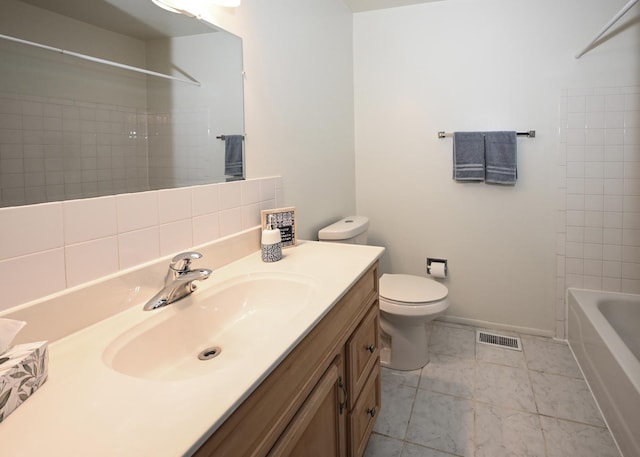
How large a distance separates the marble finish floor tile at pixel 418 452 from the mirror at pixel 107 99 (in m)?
1.38

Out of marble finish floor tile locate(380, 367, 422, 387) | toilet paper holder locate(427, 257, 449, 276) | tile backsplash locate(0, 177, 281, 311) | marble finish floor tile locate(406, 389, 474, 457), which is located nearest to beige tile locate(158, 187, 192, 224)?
tile backsplash locate(0, 177, 281, 311)

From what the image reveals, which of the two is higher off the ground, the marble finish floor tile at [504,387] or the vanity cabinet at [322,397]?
the vanity cabinet at [322,397]

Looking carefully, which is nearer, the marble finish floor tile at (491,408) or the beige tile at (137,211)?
the beige tile at (137,211)

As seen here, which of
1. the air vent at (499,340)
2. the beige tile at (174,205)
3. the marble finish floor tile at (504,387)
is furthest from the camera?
the air vent at (499,340)

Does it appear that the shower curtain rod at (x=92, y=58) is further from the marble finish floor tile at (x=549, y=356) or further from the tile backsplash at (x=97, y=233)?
the marble finish floor tile at (x=549, y=356)

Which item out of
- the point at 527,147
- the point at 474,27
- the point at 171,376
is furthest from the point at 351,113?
the point at 171,376

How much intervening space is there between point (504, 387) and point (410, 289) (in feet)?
2.29

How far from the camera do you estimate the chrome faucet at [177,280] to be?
96 centimetres

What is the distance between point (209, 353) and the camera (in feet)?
3.11

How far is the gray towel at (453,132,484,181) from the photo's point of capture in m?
2.43

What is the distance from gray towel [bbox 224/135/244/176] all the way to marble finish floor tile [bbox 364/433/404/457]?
1290mm

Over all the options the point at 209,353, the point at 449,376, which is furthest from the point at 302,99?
the point at 449,376

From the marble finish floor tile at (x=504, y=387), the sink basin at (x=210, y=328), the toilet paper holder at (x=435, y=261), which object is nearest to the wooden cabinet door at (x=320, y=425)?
the sink basin at (x=210, y=328)

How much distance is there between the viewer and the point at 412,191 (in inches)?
106
